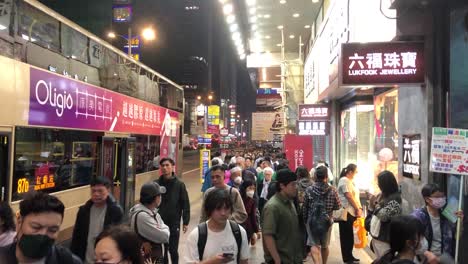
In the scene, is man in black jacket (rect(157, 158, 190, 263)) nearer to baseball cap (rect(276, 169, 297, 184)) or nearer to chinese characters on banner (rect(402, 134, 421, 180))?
baseball cap (rect(276, 169, 297, 184))

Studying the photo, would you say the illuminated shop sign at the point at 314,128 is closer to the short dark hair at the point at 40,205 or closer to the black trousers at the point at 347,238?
the black trousers at the point at 347,238

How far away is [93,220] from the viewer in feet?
15.1

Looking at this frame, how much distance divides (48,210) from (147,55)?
6186 centimetres

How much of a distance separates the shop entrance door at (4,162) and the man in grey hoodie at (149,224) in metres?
2.62

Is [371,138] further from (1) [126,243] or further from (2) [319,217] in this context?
(1) [126,243]

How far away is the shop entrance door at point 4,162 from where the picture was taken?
20.3 ft

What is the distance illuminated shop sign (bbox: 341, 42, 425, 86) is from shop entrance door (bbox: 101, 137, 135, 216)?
18.6 feet

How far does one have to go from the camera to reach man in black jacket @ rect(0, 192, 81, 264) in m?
2.48

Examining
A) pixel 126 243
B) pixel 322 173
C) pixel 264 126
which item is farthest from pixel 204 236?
pixel 264 126

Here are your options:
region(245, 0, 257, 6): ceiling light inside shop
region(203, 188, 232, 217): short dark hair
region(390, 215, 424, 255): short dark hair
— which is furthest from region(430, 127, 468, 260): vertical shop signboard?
region(245, 0, 257, 6): ceiling light inside shop

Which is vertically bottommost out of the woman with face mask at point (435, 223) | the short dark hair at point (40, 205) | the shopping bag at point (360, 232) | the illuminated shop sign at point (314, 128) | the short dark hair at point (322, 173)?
the shopping bag at point (360, 232)

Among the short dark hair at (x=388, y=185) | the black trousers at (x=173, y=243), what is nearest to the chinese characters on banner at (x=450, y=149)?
the short dark hair at (x=388, y=185)

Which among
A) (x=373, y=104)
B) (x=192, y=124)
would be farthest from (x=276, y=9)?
(x=192, y=124)

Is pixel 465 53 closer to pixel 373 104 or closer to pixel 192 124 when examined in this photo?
pixel 373 104
